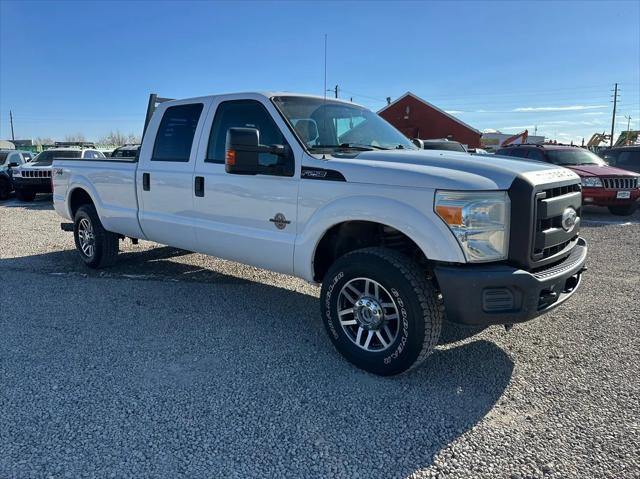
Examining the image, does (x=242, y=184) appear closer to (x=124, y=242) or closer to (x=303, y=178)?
(x=303, y=178)

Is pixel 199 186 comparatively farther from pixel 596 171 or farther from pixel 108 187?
pixel 596 171

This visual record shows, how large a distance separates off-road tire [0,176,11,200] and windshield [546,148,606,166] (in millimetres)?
16884

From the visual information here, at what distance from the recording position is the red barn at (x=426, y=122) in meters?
35.9

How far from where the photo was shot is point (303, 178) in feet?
13.0

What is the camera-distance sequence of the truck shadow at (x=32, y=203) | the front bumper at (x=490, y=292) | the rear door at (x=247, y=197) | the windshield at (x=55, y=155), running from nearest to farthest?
the front bumper at (x=490, y=292), the rear door at (x=247, y=197), the truck shadow at (x=32, y=203), the windshield at (x=55, y=155)

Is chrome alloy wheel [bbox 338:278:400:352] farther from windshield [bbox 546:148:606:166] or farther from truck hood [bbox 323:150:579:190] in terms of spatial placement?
windshield [bbox 546:148:606:166]

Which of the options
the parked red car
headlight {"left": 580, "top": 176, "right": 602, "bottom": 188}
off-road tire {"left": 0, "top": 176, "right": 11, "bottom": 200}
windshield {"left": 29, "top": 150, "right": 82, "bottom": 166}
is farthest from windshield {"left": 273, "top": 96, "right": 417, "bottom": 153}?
off-road tire {"left": 0, "top": 176, "right": 11, "bottom": 200}

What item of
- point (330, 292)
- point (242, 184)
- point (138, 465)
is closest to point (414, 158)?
point (330, 292)

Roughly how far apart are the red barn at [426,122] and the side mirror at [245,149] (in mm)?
33053

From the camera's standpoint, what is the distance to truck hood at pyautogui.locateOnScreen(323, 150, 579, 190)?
3178 millimetres

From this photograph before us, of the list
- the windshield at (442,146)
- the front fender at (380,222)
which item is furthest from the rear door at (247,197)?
the windshield at (442,146)

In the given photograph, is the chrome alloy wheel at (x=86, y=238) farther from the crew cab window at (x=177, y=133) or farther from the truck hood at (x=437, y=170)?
the truck hood at (x=437, y=170)

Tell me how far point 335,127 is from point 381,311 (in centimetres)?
183

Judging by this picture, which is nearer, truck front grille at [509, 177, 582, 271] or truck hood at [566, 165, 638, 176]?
truck front grille at [509, 177, 582, 271]
